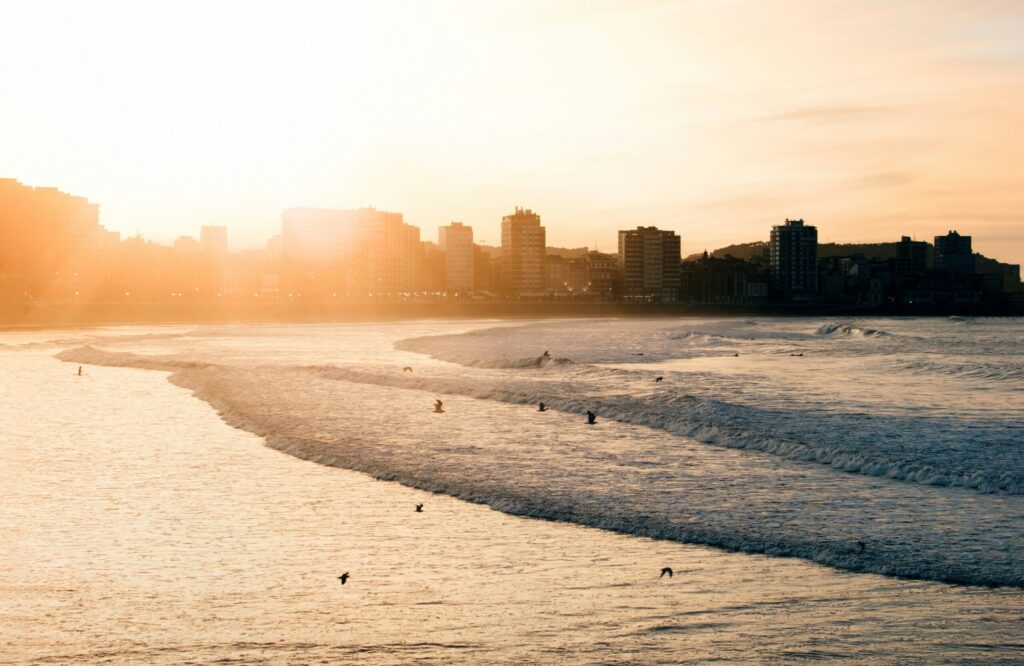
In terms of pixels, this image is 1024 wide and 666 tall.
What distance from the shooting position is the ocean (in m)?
8.12

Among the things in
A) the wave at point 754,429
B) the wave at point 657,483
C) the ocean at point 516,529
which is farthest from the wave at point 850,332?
the wave at point 657,483

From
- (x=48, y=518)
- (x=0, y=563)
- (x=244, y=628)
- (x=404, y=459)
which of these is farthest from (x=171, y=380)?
(x=244, y=628)

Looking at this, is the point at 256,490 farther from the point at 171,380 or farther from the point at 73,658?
the point at 171,380

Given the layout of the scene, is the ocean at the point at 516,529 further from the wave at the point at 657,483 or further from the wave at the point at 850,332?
the wave at the point at 850,332

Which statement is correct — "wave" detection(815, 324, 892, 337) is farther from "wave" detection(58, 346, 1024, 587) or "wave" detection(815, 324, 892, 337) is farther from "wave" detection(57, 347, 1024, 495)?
"wave" detection(58, 346, 1024, 587)

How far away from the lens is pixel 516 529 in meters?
12.2

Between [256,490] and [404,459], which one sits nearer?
[256,490]

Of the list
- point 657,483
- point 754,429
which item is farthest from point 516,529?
point 754,429

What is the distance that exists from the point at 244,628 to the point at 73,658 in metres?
1.43

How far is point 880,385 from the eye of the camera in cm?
3325

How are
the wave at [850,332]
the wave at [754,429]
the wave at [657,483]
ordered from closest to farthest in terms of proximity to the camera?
1. the wave at [657,483]
2. the wave at [754,429]
3. the wave at [850,332]

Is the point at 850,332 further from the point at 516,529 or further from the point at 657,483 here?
the point at 516,529

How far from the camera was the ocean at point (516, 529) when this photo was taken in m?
8.12

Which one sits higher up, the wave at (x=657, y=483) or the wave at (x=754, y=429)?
the wave at (x=754, y=429)
